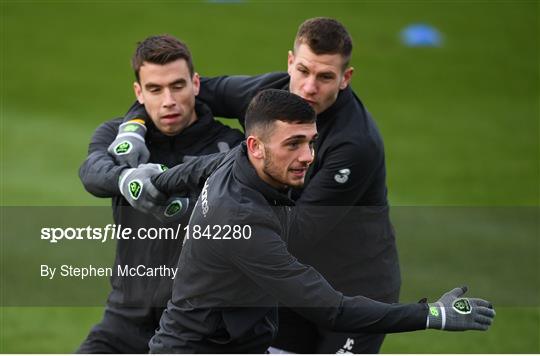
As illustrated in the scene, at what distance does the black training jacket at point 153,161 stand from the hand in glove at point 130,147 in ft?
0.26

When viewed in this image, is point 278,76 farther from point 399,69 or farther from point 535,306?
point 399,69

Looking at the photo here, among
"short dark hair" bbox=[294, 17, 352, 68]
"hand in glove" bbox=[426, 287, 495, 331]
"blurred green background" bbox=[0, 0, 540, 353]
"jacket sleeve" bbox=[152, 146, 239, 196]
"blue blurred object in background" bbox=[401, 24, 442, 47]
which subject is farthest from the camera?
"blue blurred object in background" bbox=[401, 24, 442, 47]

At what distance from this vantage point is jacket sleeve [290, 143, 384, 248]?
659 cm

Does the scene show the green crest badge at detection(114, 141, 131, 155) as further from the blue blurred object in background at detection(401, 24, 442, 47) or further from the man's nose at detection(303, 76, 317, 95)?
the blue blurred object in background at detection(401, 24, 442, 47)

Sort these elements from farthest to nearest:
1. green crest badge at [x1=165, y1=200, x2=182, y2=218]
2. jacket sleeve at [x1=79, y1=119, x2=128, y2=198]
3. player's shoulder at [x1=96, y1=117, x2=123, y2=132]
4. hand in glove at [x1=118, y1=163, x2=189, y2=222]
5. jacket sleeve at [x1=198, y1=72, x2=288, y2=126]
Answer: jacket sleeve at [x1=198, y1=72, x2=288, y2=126] < player's shoulder at [x1=96, y1=117, x2=123, y2=132] < jacket sleeve at [x1=79, y1=119, x2=128, y2=198] < green crest badge at [x1=165, y1=200, x2=182, y2=218] < hand in glove at [x1=118, y1=163, x2=189, y2=222]

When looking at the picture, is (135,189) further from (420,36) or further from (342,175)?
(420,36)

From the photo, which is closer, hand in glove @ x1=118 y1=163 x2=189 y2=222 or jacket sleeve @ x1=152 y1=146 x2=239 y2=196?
jacket sleeve @ x1=152 y1=146 x2=239 y2=196

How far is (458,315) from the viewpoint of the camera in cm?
539

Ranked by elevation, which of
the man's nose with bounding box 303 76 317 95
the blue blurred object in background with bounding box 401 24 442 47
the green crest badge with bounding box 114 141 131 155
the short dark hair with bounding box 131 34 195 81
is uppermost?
the blue blurred object in background with bounding box 401 24 442 47

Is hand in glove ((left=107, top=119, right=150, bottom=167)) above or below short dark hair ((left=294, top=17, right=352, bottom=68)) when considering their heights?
below

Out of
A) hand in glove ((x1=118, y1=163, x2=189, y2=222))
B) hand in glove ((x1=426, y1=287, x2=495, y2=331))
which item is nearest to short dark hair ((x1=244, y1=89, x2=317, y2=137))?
hand in glove ((x1=118, y1=163, x2=189, y2=222))

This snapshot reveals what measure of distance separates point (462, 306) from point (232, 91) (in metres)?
2.40

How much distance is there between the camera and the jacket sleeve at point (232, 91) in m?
7.07

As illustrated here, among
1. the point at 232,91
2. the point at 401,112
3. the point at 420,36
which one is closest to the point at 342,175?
the point at 232,91
